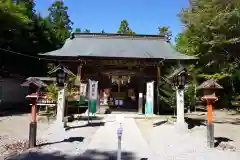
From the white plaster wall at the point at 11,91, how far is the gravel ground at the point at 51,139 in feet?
34.6

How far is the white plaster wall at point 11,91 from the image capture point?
22.2m

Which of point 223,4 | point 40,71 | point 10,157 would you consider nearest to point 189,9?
point 223,4

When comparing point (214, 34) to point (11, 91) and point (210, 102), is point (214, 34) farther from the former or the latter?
point (11, 91)

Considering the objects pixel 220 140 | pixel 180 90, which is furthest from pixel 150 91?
pixel 220 140

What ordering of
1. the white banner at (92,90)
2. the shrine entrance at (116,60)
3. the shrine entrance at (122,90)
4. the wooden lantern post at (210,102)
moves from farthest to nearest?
the shrine entrance at (122,90)
the shrine entrance at (116,60)
the white banner at (92,90)
the wooden lantern post at (210,102)

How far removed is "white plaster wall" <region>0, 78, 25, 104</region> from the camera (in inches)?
875

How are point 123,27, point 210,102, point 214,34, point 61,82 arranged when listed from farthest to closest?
1. point 123,27
2. point 214,34
3. point 61,82
4. point 210,102

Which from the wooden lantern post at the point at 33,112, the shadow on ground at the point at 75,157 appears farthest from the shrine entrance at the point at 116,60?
the shadow on ground at the point at 75,157

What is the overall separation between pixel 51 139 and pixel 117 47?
12.6 meters

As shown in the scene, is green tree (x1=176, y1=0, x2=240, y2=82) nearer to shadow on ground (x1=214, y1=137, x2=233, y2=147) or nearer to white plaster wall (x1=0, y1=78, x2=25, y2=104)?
shadow on ground (x1=214, y1=137, x2=233, y2=147)

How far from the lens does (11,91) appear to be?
945 inches

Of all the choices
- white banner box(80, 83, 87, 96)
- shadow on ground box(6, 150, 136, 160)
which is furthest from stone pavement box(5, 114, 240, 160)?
Result: white banner box(80, 83, 87, 96)

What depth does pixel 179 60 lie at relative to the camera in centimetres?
Result: 1862

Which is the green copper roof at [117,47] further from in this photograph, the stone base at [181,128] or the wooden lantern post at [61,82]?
the stone base at [181,128]
